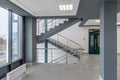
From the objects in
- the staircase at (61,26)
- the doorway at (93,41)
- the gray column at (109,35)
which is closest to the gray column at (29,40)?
the staircase at (61,26)

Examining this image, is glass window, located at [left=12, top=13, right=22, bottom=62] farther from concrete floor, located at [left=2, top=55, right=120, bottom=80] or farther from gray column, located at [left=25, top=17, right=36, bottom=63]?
concrete floor, located at [left=2, top=55, right=120, bottom=80]

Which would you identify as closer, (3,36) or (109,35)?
(109,35)

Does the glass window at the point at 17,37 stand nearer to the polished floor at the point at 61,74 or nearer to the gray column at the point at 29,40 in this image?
the gray column at the point at 29,40

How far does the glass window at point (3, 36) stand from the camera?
560cm

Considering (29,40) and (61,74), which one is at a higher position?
(29,40)

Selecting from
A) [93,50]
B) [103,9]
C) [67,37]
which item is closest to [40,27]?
[67,37]

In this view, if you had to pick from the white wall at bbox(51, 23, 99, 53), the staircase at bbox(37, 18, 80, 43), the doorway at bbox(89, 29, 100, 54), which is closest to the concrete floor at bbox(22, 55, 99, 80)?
the staircase at bbox(37, 18, 80, 43)

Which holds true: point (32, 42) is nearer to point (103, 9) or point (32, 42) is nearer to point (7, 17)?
point (7, 17)

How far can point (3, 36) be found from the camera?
574cm

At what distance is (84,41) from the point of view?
13336mm

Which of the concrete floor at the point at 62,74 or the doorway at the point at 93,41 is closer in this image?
the concrete floor at the point at 62,74

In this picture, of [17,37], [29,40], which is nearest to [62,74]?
[29,40]

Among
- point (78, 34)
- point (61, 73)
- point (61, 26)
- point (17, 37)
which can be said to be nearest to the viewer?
point (61, 73)

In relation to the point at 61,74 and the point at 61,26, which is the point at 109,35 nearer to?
the point at 61,74
